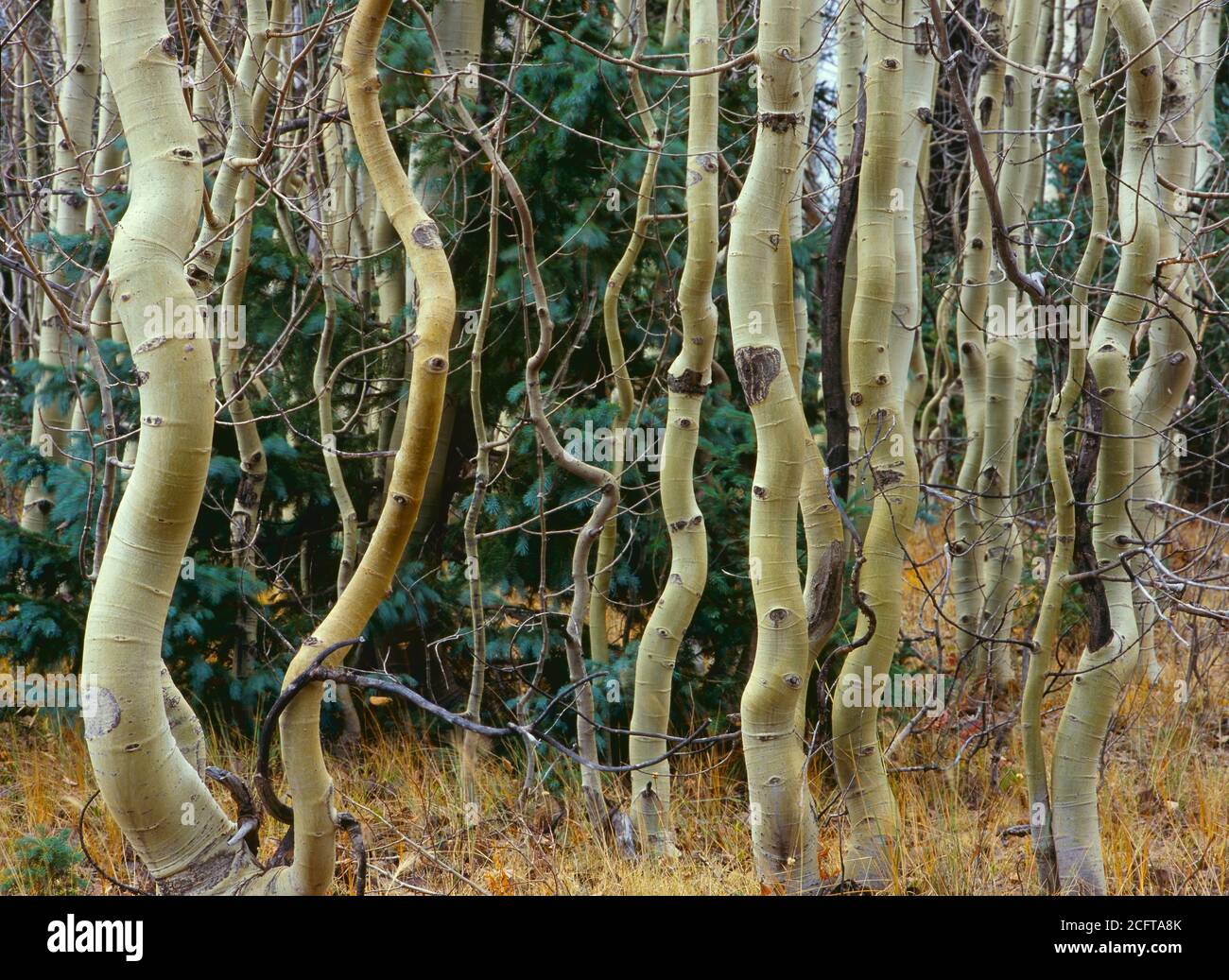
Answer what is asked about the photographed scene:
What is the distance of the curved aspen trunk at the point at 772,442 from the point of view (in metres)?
3.30

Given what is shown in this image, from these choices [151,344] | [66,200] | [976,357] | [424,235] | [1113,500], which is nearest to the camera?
[151,344]

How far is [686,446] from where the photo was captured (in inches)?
163

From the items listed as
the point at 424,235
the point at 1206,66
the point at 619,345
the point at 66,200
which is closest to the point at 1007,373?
the point at 1206,66

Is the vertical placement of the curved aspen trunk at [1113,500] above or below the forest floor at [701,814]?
above

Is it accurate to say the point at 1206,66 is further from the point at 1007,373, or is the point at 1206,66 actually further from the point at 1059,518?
the point at 1059,518

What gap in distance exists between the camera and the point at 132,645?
7.71 feet

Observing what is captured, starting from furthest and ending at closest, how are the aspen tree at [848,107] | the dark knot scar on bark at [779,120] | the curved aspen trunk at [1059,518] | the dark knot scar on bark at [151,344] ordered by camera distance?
the aspen tree at [848,107] → the curved aspen trunk at [1059,518] → the dark knot scar on bark at [779,120] → the dark knot scar on bark at [151,344]

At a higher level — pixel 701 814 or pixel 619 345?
pixel 619 345

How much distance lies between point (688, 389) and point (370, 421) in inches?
103

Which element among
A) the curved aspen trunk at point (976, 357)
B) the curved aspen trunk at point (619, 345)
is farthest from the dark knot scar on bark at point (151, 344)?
the curved aspen trunk at point (976, 357)

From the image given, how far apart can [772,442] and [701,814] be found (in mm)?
2308

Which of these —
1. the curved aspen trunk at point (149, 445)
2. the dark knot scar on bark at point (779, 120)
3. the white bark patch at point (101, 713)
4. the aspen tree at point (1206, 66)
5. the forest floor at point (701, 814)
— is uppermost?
the aspen tree at point (1206, 66)

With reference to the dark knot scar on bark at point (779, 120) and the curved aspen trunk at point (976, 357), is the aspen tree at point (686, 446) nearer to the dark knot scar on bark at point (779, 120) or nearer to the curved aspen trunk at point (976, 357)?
the dark knot scar on bark at point (779, 120)

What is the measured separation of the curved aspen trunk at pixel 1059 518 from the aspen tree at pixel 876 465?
50cm
